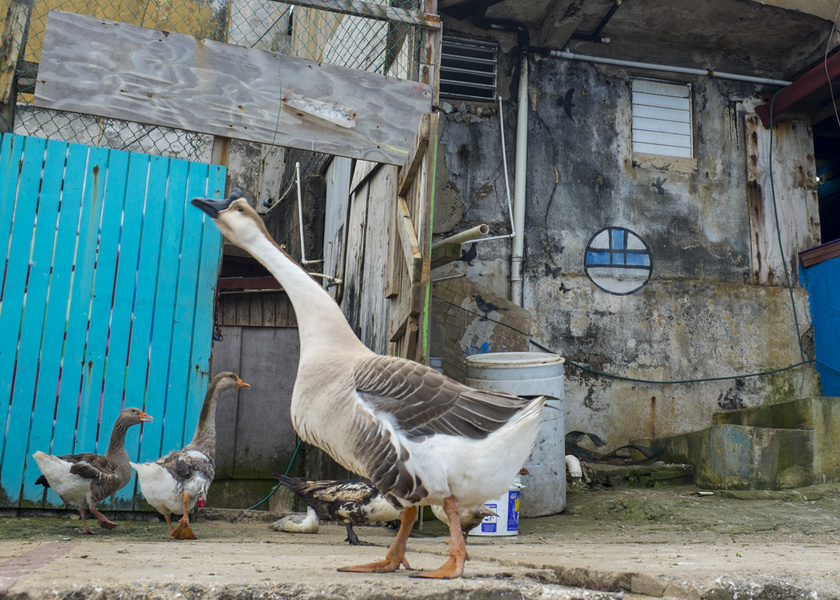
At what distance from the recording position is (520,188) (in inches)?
344

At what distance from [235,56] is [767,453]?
20.6 feet

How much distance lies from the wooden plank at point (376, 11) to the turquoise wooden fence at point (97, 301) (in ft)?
5.35

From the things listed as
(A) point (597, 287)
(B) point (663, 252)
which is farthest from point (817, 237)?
(A) point (597, 287)

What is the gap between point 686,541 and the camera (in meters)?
5.03

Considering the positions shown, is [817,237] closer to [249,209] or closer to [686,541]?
[686,541]

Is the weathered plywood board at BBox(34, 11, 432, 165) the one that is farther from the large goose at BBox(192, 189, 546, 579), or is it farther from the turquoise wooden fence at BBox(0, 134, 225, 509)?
the large goose at BBox(192, 189, 546, 579)

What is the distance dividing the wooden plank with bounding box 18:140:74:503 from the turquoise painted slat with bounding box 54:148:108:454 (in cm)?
6

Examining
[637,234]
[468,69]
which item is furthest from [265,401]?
[637,234]

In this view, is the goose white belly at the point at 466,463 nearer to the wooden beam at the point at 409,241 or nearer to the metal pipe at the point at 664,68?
the wooden beam at the point at 409,241

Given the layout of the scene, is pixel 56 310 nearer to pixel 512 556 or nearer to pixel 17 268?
pixel 17 268

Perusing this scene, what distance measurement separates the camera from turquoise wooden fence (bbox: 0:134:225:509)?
17.2 ft

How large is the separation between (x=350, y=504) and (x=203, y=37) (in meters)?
4.87

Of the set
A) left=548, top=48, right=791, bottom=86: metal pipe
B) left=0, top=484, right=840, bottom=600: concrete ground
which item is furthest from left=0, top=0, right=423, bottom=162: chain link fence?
left=0, top=484, right=840, bottom=600: concrete ground

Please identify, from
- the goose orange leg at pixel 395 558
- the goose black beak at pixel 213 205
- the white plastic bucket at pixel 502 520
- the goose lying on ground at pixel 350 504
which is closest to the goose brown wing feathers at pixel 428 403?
the goose orange leg at pixel 395 558
